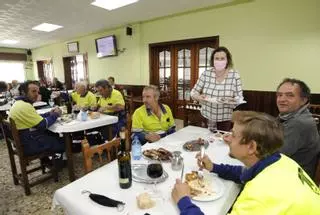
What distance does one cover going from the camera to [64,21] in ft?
16.6

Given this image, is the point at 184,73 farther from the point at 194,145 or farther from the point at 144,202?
the point at 144,202

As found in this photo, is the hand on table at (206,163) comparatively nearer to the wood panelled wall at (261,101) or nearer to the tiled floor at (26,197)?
the tiled floor at (26,197)

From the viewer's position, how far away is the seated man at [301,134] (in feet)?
4.43

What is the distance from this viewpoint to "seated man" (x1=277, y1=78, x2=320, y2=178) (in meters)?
1.35

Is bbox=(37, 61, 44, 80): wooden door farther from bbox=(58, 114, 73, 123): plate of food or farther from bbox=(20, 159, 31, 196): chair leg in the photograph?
bbox=(20, 159, 31, 196): chair leg

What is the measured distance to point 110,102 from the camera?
326 cm

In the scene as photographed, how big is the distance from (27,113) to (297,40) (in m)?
3.93

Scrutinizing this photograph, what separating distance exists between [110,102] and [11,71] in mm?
8674

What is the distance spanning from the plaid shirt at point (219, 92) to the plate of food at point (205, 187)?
1.09 m

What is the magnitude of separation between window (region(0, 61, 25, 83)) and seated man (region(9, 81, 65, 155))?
861cm

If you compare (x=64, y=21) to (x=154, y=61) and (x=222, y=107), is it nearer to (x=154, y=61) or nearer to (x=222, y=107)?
(x=154, y=61)

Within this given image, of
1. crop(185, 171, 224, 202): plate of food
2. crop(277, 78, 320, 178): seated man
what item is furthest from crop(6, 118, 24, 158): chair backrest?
crop(277, 78, 320, 178): seated man

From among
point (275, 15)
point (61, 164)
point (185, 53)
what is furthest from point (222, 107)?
point (185, 53)

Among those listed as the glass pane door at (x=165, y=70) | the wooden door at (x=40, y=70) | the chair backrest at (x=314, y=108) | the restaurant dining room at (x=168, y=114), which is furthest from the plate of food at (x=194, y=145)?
the wooden door at (x=40, y=70)
